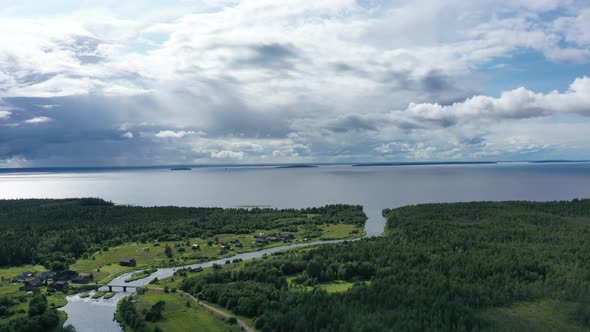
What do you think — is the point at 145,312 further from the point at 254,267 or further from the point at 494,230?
the point at 494,230

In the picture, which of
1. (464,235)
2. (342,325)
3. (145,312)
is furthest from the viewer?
(464,235)

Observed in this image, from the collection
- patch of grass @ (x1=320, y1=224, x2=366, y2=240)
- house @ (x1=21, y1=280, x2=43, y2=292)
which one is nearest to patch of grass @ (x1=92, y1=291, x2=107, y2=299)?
house @ (x1=21, y1=280, x2=43, y2=292)

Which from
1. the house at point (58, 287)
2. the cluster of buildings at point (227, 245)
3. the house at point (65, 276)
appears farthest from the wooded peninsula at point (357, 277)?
the house at point (65, 276)

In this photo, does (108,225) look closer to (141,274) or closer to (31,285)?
(141,274)

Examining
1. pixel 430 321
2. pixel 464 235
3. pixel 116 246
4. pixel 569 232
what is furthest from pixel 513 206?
pixel 116 246

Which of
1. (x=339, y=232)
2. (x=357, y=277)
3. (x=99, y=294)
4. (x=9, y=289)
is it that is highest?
(x=357, y=277)

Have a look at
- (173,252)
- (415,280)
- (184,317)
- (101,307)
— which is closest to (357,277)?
(415,280)
